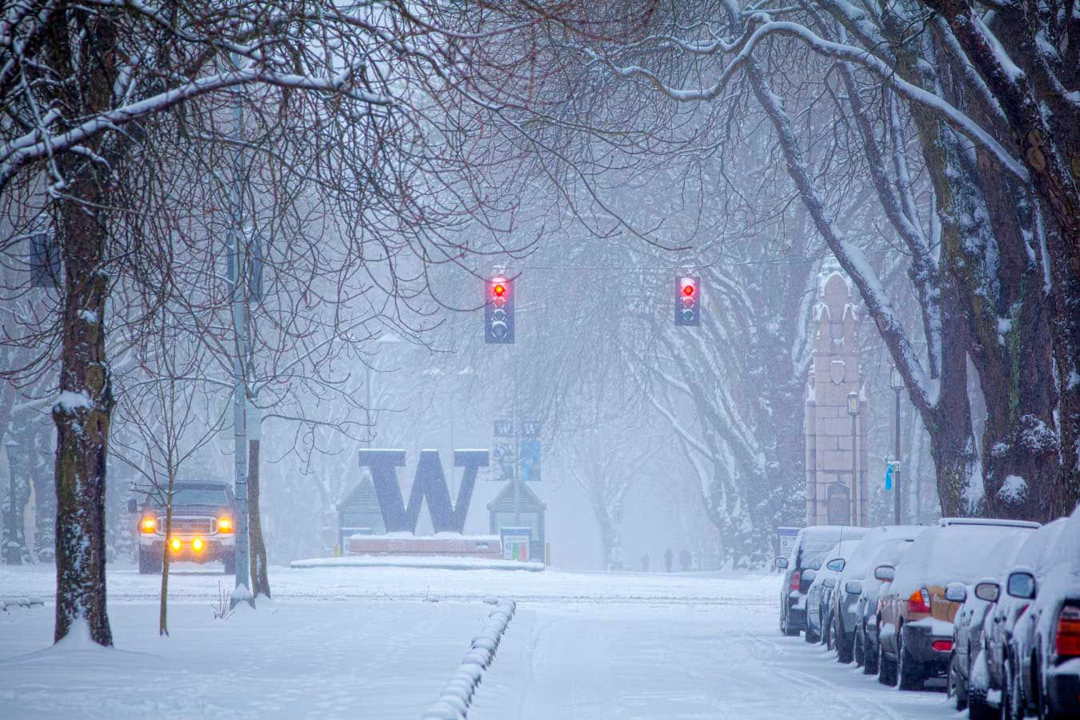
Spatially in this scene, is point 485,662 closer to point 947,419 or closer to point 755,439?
point 947,419

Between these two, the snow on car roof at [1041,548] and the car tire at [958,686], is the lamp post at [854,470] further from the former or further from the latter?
the snow on car roof at [1041,548]

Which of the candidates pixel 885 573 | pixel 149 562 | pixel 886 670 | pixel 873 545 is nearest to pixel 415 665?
pixel 886 670

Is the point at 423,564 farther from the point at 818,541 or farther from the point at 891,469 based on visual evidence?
the point at 818,541

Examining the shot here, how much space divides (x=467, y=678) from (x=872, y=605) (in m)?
5.42

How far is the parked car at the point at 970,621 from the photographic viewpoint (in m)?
12.4

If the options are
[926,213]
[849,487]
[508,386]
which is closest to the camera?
[926,213]

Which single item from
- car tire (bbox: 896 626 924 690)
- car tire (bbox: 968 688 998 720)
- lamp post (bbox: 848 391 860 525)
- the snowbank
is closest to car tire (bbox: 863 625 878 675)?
car tire (bbox: 896 626 924 690)

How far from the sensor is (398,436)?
249 ft

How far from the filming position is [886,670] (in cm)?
1591

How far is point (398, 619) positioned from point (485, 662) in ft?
24.9

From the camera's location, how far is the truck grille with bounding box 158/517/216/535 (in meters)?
37.3

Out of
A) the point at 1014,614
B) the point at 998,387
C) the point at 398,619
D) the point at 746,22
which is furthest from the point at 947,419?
the point at 1014,614

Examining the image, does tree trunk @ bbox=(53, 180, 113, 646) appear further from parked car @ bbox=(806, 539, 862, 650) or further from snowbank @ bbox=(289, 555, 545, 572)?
snowbank @ bbox=(289, 555, 545, 572)

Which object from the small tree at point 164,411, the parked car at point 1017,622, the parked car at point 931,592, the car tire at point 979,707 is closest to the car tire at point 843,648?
the parked car at point 931,592
